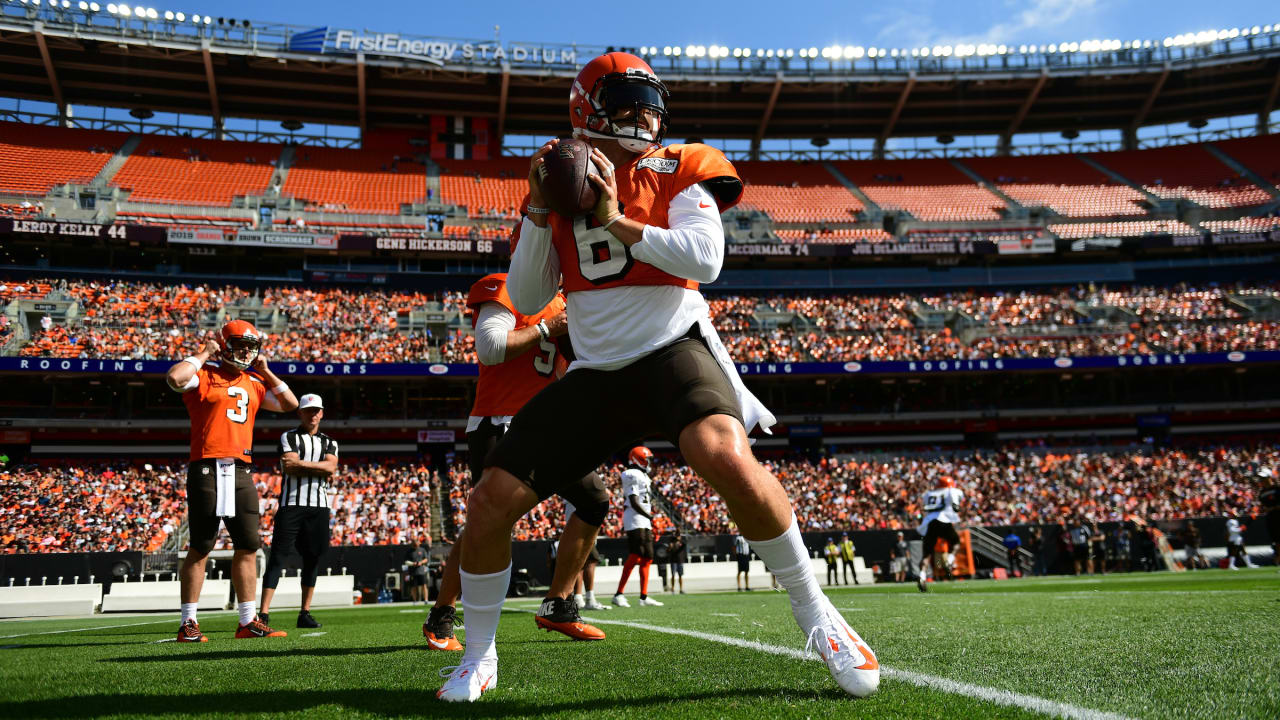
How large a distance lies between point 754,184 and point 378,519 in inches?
1016

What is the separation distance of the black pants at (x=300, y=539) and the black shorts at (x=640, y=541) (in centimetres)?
367

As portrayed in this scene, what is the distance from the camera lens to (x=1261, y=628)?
4250mm

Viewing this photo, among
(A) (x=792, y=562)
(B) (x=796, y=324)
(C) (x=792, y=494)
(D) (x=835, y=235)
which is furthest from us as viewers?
(D) (x=835, y=235)

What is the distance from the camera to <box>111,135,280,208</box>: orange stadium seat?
1369 inches

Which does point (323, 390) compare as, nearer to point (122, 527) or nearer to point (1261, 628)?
point (122, 527)

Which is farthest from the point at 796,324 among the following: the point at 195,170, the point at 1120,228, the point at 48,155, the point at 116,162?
the point at 48,155

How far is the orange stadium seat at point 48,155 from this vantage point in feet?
109

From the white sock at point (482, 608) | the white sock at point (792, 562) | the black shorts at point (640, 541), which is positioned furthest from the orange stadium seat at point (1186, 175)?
the white sock at point (482, 608)

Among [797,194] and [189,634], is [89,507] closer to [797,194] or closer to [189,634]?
[189,634]

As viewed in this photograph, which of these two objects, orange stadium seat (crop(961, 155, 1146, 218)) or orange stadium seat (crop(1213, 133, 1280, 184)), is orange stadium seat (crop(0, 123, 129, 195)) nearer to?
orange stadium seat (crop(961, 155, 1146, 218))

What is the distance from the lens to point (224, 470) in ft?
19.6

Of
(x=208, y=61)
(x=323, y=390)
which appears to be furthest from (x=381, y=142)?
(x=323, y=390)

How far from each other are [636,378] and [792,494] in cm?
2587

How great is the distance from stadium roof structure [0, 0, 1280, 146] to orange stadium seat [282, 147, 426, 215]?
2.08 metres
